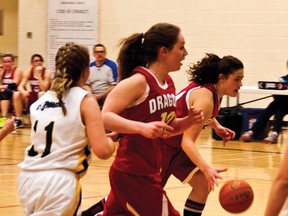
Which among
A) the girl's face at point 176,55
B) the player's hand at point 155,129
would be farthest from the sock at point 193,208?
the player's hand at point 155,129

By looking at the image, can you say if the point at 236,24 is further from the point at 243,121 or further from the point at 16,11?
the point at 16,11

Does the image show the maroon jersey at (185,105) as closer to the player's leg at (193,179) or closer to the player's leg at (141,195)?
the player's leg at (193,179)

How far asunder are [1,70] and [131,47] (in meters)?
10.1

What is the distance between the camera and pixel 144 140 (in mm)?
4016

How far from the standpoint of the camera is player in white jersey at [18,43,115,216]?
339 cm

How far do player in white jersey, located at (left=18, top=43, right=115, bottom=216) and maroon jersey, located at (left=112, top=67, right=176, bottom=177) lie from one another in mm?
521

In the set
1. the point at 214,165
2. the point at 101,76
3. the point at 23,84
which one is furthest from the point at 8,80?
the point at 214,165

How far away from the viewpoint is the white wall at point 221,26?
13.6 m

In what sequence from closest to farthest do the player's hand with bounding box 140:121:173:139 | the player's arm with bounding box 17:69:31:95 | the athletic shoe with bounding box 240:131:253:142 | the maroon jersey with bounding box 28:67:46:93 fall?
1. the player's hand with bounding box 140:121:173:139
2. the athletic shoe with bounding box 240:131:253:142
3. the maroon jersey with bounding box 28:67:46:93
4. the player's arm with bounding box 17:69:31:95

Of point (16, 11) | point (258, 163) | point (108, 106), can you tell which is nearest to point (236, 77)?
point (108, 106)

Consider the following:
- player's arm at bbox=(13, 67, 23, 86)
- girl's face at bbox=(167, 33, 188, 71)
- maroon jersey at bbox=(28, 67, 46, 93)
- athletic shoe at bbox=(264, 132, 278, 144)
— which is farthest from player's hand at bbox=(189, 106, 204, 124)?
player's arm at bbox=(13, 67, 23, 86)

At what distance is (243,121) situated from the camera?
12492 mm

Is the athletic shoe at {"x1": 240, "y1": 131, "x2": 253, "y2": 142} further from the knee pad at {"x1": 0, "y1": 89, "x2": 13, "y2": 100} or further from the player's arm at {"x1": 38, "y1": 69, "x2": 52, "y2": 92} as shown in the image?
the knee pad at {"x1": 0, "y1": 89, "x2": 13, "y2": 100}

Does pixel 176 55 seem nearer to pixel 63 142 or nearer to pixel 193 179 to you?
pixel 63 142
